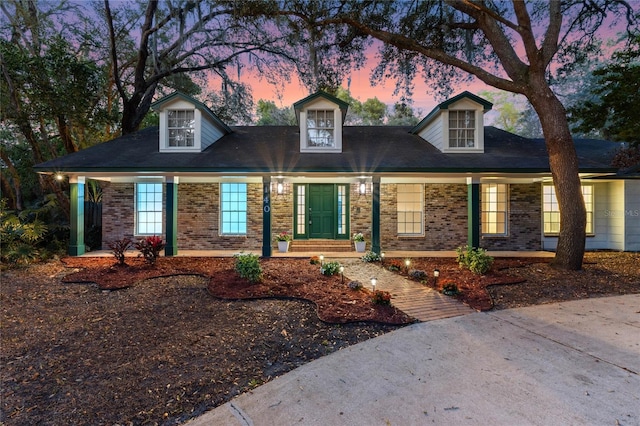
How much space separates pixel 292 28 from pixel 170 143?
16.8 feet

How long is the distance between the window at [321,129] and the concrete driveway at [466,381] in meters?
7.03

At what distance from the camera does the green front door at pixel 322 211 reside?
10.8 meters

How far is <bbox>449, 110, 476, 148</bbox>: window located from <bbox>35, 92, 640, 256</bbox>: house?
1.3 inches

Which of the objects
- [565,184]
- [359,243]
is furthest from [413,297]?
[565,184]

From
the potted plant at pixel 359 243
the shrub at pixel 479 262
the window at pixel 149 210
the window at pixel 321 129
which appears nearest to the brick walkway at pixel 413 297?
the shrub at pixel 479 262

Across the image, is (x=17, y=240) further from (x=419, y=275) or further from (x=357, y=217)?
(x=419, y=275)

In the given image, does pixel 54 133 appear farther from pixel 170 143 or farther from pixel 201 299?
pixel 201 299

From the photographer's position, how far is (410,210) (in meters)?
10.9

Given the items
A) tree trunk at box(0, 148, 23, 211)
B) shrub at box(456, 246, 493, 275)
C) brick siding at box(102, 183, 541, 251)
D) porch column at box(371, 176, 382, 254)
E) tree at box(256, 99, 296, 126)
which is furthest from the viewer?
tree at box(256, 99, 296, 126)

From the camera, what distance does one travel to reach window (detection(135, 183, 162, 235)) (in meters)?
10.7

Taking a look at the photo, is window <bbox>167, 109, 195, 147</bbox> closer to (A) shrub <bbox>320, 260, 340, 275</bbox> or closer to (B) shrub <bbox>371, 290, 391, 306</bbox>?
(A) shrub <bbox>320, 260, 340, 275</bbox>

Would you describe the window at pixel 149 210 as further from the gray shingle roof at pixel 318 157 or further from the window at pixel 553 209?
the window at pixel 553 209

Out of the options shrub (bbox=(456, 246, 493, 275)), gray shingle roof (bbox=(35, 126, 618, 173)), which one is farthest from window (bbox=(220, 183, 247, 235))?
shrub (bbox=(456, 246, 493, 275))

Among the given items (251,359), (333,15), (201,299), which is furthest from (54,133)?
(251,359)
